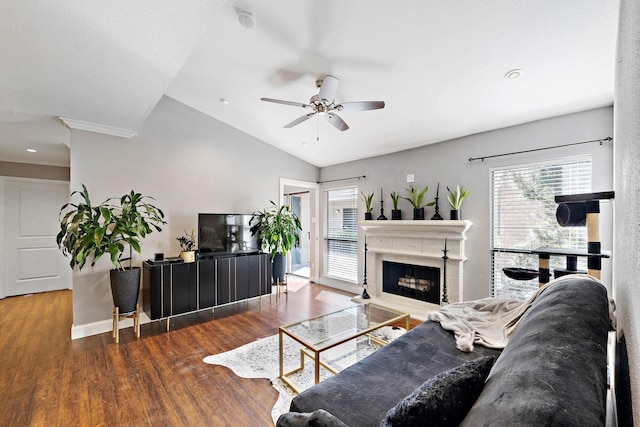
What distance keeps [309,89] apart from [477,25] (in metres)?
1.70

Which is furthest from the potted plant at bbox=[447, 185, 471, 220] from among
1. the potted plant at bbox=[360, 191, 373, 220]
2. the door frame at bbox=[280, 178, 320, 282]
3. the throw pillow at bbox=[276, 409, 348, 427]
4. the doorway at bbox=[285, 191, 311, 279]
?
the doorway at bbox=[285, 191, 311, 279]

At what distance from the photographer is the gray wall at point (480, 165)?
264 cm

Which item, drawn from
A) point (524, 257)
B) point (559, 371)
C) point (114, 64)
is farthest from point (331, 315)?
point (114, 64)

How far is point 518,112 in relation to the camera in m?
2.91

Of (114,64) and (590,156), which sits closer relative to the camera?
(114,64)

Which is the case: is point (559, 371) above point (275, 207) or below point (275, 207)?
below

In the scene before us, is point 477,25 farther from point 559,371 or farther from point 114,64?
point 114,64

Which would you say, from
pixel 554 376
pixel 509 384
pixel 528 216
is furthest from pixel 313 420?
pixel 528 216

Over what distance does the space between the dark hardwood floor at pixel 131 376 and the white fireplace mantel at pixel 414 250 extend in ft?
4.77

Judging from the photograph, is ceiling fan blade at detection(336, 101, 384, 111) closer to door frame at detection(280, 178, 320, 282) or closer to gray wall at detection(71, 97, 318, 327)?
gray wall at detection(71, 97, 318, 327)

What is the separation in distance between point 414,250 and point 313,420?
338cm

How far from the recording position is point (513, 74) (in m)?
2.34

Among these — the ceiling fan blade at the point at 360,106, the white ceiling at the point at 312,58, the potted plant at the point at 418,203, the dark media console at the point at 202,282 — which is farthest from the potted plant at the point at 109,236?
the potted plant at the point at 418,203

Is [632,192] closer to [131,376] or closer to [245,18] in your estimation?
[245,18]
